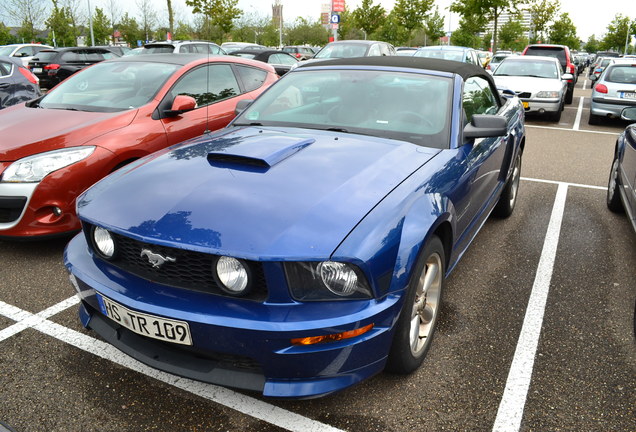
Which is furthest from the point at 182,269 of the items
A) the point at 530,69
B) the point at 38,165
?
the point at 530,69

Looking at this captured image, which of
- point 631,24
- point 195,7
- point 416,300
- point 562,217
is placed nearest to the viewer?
point 416,300

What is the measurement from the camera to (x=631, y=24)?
74.8 m

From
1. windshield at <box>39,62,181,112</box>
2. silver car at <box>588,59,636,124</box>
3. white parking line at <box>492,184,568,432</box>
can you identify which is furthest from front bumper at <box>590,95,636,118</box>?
windshield at <box>39,62,181,112</box>

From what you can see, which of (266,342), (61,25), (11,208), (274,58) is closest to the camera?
(266,342)

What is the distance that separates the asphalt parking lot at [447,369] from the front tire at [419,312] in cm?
14

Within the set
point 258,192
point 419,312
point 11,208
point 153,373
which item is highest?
point 258,192

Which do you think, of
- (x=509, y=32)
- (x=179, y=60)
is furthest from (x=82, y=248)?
(x=509, y=32)

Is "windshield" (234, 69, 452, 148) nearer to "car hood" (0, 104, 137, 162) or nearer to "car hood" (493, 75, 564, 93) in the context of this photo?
"car hood" (0, 104, 137, 162)

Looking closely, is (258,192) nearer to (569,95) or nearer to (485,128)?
(485,128)

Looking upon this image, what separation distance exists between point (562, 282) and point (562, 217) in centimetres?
168

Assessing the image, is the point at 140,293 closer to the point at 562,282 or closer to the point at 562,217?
the point at 562,282

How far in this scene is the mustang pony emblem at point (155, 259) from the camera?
2225 mm

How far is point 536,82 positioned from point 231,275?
1117cm

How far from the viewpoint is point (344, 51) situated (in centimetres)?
1443
